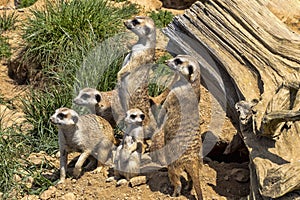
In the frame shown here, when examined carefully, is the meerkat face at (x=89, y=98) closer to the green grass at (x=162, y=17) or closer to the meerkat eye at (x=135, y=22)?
the meerkat eye at (x=135, y=22)

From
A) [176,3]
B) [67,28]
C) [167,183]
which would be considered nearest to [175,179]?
[167,183]

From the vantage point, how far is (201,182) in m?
3.97

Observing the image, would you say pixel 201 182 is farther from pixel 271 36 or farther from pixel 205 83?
pixel 271 36

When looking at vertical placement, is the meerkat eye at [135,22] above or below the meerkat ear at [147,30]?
above

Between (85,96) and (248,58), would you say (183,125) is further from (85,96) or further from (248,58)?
(85,96)

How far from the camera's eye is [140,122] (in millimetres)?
4156

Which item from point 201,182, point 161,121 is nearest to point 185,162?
point 201,182

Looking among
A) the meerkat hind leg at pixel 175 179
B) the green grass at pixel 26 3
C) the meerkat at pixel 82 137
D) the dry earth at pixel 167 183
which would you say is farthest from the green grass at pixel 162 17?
the meerkat hind leg at pixel 175 179

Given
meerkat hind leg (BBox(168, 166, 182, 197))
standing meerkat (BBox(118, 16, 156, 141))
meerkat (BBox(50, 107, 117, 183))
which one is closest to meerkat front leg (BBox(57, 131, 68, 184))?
meerkat (BBox(50, 107, 117, 183))

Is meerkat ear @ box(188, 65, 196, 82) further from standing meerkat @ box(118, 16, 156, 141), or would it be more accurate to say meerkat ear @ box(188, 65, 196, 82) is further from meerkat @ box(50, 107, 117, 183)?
meerkat @ box(50, 107, 117, 183)

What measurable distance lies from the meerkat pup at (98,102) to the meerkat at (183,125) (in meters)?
0.54

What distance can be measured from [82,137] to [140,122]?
1.34 ft

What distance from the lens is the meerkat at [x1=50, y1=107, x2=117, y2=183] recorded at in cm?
409

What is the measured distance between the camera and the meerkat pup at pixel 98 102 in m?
4.50
